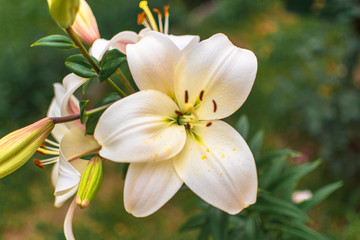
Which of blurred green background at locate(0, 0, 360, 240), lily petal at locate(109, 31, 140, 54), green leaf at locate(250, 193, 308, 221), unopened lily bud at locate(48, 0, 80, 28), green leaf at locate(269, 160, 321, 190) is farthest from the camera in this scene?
blurred green background at locate(0, 0, 360, 240)

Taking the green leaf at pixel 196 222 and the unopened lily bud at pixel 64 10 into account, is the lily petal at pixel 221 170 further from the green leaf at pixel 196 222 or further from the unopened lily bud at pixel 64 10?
the green leaf at pixel 196 222

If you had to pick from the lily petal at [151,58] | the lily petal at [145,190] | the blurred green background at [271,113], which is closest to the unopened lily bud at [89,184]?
the lily petal at [145,190]

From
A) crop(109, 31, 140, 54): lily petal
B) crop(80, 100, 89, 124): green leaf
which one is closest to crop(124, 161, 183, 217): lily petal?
crop(80, 100, 89, 124): green leaf

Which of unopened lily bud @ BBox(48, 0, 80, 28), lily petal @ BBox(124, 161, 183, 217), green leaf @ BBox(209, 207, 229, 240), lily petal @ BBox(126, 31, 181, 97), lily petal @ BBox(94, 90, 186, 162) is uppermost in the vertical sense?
unopened lily bud @ BBox(48, 0, 80, 28)

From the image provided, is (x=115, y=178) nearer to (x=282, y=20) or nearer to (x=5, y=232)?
(x=5, y=232)

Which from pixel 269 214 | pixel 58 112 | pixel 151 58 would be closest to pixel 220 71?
pixel 151 58

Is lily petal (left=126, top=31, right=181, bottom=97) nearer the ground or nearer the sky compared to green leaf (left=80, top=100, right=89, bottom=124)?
nearer the sky

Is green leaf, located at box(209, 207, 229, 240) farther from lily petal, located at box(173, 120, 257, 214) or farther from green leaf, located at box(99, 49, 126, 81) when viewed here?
green leaf, located at box(99, 49, 126, 81)
